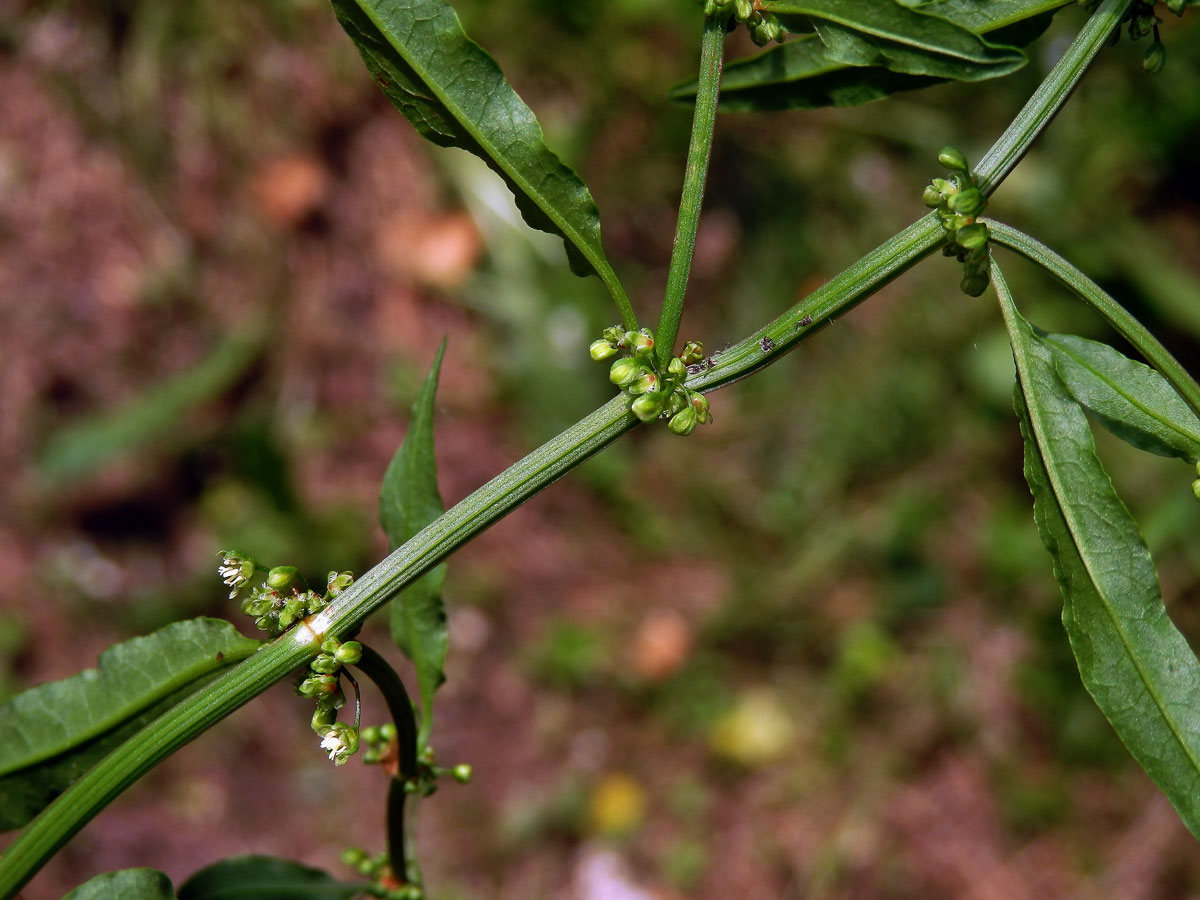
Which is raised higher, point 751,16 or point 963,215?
point 751,16

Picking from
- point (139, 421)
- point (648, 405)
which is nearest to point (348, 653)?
point (648, 405)

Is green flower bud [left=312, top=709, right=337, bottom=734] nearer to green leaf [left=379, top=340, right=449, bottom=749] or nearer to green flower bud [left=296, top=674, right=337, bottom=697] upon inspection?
green flower bud [left=296, top=674, right=337, bottom=697]

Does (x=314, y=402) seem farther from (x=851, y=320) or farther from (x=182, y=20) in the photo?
(x=851, y=320)

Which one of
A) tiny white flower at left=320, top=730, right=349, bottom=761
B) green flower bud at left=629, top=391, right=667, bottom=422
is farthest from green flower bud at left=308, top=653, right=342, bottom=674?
green flower bud at left=629, top=391, right=667, bottom=422

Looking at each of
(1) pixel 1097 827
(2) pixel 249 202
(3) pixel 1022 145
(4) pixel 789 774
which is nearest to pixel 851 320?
(4) pixel 789 774

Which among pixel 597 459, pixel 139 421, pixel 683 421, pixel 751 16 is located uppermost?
pixel 139 421

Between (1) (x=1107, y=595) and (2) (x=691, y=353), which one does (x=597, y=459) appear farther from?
(1) (x=1107, y=595)
